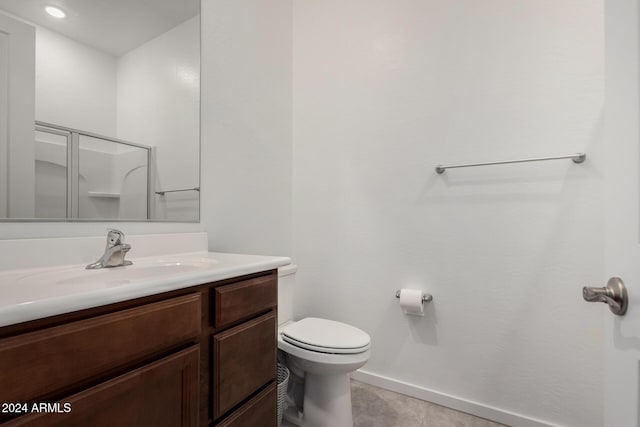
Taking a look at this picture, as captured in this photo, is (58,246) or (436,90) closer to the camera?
(58,246)

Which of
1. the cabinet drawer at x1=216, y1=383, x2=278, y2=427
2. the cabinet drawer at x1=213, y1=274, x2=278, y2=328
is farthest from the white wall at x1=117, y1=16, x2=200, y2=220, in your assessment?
the cabinet drawer at x1=216, y1=383, x2=278, y2=427

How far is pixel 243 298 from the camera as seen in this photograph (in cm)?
96

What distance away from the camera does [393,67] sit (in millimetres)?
1806

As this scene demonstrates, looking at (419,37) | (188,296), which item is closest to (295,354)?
(188,296)

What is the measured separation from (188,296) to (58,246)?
21.2 inches

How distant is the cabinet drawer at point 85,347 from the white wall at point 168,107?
2.35 ft

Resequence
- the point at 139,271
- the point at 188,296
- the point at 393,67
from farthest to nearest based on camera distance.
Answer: the point at 393,67, the point at 139,271, the point at 188,296

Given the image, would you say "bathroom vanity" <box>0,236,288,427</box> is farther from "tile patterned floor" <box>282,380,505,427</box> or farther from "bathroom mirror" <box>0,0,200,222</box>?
"tile patterned floor" <box>282,380,505,427</box>

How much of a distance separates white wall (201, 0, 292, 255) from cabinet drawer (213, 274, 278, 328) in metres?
0.57

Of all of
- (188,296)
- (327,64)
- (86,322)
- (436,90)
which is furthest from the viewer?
(327,64)

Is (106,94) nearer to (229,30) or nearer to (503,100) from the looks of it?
(229,30)

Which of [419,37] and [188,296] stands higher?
[419,37]

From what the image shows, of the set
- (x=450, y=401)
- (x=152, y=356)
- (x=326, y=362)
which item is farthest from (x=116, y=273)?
(x=450, y=401)

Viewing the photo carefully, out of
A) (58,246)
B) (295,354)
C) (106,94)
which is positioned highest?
(106,94)
